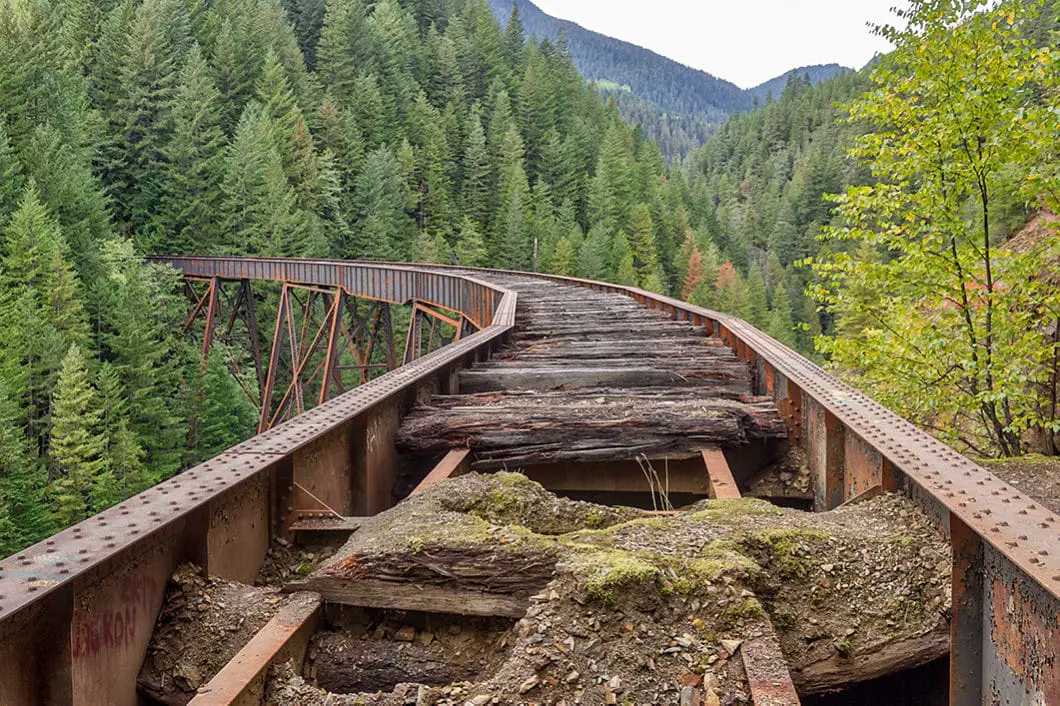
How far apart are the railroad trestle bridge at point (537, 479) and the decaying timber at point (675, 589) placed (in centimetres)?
12

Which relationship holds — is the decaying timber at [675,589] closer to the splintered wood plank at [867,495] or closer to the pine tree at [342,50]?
the splintered wood plank at [867,495]

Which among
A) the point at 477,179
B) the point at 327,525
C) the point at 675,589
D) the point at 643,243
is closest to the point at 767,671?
the point at 675,589

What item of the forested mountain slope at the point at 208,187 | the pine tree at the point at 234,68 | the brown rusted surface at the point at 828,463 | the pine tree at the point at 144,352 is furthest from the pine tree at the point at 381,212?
the brown rusted surface at the point at 828,463

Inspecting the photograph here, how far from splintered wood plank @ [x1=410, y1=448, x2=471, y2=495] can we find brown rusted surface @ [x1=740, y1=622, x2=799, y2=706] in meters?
1.44

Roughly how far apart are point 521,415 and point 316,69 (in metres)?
70.3

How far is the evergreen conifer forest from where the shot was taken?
7.16m

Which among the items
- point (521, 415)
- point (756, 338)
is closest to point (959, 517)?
point (521, 415)

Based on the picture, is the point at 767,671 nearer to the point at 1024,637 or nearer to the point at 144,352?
the point at 1024,637

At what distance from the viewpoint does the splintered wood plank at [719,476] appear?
304 cm

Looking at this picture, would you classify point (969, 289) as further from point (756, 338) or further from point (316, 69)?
point (316, 69)

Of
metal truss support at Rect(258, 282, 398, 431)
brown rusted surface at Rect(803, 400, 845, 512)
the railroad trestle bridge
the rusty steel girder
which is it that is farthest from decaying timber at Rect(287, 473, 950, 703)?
metal truss support at Rect(258, 282, 398, 431)

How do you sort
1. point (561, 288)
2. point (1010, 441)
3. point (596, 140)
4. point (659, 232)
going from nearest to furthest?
point (1010, 441) < point (561, 288) < point (659, 232) < point (596, 140)

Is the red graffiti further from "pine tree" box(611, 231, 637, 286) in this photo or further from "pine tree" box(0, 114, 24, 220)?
"pine tree" box(611, 231, 637, 286)

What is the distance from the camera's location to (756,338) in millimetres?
5996
